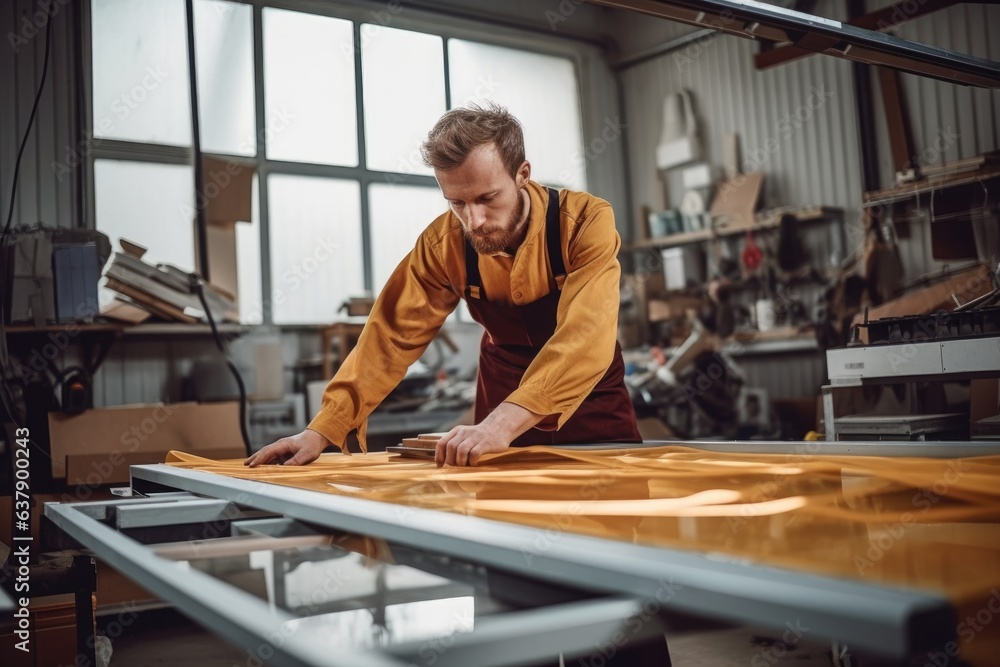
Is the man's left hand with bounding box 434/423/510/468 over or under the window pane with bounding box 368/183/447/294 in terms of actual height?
under

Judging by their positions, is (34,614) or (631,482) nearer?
(631,482)

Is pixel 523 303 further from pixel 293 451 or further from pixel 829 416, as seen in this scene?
pixel 829 416

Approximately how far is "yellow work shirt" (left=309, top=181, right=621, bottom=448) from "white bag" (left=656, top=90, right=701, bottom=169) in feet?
17.5

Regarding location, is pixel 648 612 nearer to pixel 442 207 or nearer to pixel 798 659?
pixel 798 659

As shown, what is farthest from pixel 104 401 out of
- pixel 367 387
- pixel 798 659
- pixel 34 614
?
pixel 798 659

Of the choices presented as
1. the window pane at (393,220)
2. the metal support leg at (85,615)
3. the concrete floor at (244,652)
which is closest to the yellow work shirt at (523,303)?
the metal support leg at (85,615)

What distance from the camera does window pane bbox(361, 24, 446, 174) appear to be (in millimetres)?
6637

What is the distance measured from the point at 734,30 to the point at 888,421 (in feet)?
6.86

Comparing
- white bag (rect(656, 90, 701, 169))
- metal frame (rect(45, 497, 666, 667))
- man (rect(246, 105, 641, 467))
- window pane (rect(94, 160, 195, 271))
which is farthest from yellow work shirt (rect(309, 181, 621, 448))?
white bag (rect(656, 90, 701, 169))

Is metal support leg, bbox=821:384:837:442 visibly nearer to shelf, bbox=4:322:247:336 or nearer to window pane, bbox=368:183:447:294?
shelf, bbox=4:322:247:336

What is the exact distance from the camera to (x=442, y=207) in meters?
6.95

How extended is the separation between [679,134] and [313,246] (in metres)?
3.16

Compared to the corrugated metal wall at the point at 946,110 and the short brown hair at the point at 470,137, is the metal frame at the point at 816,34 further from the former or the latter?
the corrugated metal wall at the point at 946,110

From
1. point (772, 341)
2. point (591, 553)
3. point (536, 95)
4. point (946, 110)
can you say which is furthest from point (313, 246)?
point (591, 553)
